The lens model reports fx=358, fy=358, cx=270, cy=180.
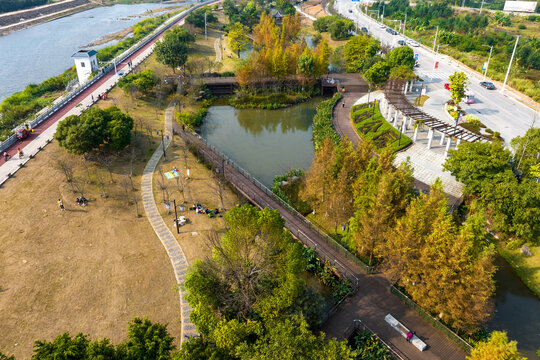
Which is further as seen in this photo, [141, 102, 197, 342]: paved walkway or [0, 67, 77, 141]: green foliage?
[0, 67, 77, 141]: green foliage

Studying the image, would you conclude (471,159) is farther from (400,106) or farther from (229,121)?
(229,121)

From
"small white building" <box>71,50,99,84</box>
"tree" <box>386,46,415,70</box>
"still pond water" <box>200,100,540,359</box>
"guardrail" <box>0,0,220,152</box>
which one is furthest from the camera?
"small white building" <box>71,50,99,84</box>

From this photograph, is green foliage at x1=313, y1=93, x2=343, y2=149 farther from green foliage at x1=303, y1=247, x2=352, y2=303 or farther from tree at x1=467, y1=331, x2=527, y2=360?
tree at x1=467, y1=331, x2=527, y2=360

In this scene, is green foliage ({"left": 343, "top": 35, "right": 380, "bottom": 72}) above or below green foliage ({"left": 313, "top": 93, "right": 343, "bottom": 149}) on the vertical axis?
above

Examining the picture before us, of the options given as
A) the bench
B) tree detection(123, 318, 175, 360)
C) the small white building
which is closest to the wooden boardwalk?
the bench

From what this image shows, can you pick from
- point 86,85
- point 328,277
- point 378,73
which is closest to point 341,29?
point 378,73

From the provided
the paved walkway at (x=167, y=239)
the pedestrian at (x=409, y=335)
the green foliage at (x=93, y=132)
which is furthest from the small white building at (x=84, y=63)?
the pedestrian at (x=409, y=335)

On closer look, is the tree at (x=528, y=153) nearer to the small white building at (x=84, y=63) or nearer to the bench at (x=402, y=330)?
the bench at (x=402, y=330)

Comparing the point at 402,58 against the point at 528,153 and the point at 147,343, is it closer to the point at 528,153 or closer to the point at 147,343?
the point at 528,153
